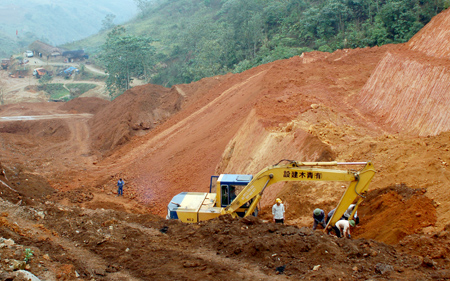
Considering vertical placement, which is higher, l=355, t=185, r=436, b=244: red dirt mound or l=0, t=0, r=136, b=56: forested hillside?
l=0, t=0, r=136, b=56: forested hillside

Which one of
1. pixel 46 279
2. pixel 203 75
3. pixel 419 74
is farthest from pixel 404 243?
pixel 203 75

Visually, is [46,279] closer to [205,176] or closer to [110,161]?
[205,176]

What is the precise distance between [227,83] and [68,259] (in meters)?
26.2

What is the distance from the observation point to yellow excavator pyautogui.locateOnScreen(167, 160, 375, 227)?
984 centimetres

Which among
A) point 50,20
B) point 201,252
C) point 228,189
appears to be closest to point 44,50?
point 50,20

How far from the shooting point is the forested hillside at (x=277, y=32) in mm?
35019

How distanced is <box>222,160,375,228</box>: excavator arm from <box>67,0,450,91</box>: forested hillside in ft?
93.0

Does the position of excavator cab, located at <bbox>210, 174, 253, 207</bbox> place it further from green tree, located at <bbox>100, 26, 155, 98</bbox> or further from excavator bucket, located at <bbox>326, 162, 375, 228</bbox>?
green tree, located at <bbox>100, 26, 155, 98</bbox>

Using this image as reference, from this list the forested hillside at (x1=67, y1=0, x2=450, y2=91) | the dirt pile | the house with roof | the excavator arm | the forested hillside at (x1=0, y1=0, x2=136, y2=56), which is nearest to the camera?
the dirt pile

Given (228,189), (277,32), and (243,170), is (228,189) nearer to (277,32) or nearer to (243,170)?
(243,170)

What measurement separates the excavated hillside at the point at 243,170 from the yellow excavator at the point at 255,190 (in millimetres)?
674

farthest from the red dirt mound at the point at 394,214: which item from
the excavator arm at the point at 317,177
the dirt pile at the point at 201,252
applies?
the excavator arm at the point at 317,177

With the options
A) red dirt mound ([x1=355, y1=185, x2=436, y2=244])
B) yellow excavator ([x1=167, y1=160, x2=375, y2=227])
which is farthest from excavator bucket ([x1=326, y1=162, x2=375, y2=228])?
red dirt mound ([x1=355, y1=185, x2=436, y2=244])

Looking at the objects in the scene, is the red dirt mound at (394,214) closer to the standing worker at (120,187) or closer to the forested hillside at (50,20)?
the standing worker at (120,187)
